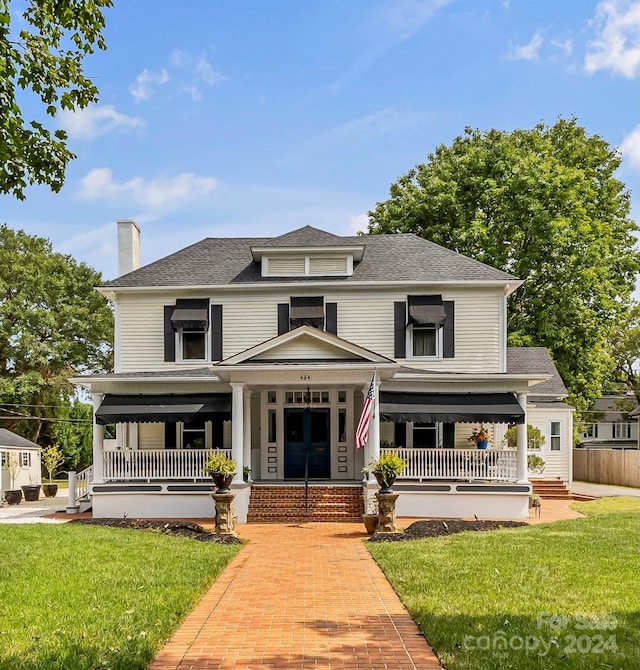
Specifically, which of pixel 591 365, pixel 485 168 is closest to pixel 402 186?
pixel 485 168

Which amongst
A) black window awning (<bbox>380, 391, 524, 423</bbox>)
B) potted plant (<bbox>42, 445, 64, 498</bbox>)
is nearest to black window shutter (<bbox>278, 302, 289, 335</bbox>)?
black window awning (<bbox>380, 391, 524, 423</bbox>)

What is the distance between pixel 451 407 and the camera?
19.2 m

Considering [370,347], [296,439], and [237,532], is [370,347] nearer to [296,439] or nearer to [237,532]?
[296,439]

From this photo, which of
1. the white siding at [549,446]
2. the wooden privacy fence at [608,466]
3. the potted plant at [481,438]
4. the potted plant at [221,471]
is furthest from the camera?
the wooden privacy fence at [608,466]

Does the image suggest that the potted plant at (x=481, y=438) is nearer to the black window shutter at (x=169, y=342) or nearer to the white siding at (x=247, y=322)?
the white siding at (x=247, y=322)

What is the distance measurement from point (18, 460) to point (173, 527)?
20033 mm

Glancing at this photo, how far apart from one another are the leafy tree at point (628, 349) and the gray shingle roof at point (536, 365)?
2453 cm

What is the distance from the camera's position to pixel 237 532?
642 inches

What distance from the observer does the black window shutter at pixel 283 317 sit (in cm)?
2142

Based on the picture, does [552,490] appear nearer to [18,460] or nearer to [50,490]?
[50,490]

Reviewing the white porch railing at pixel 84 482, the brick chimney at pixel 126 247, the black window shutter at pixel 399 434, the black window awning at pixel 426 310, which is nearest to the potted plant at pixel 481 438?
the black window shutter at pixel 399 434

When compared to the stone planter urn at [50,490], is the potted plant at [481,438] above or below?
above

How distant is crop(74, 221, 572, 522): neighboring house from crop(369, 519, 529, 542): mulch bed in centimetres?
209

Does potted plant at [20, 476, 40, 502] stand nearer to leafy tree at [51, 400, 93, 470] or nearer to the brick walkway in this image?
leafy tree at [51, 400, 93, 470]
